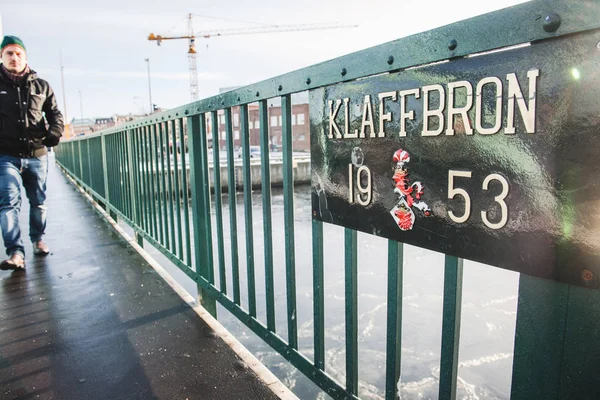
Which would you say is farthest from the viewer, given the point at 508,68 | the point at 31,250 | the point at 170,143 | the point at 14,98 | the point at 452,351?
the point at 31,250

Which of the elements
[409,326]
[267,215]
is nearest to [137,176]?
[267,215]

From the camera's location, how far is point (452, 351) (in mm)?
1294

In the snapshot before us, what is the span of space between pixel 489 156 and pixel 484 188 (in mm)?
83

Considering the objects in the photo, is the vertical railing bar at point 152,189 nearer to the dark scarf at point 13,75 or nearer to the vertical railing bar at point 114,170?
the dark scarf at point 13,75

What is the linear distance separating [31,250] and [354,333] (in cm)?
455

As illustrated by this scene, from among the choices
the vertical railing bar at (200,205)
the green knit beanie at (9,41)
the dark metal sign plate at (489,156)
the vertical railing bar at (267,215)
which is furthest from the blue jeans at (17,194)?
the dark metal sign plate at (489,156)

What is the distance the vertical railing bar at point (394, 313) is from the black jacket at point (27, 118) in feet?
14.2

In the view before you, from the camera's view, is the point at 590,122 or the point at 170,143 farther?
the point at 170,143

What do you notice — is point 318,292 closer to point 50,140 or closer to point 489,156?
point 489,156

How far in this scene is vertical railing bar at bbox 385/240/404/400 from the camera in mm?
1438

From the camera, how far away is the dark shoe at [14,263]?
4012 millimetres

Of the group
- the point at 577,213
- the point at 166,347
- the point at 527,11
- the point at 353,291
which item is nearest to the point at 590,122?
the point at 577,213

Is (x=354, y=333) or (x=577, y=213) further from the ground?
(x=577, y=213)

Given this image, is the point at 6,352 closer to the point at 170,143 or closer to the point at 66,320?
the point at 66,320
